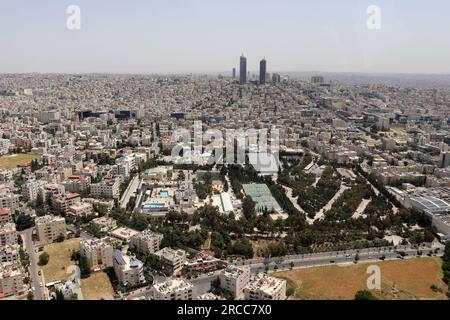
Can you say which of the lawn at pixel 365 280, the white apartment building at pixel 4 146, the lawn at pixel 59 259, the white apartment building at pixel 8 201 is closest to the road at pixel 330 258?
the lawn at pixel 365 280

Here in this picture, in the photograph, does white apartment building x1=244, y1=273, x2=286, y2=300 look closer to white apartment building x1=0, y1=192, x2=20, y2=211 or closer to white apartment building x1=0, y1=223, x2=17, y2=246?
white apartment building x1=0, y1=223, x2=17, y2=246

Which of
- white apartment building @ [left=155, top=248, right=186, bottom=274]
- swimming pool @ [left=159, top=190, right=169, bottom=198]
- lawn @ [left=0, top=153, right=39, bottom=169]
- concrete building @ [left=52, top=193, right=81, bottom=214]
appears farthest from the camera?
lawn @ [left=0, top=153, right=39, bottom=169]

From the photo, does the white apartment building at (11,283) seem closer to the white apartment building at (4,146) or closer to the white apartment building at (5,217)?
the white apartment building at (5,217)

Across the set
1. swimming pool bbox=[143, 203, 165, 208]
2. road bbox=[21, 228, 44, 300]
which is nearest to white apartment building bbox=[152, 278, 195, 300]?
road bbox=[21, 228, 44, 300]

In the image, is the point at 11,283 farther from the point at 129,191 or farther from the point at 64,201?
the point at 129,191

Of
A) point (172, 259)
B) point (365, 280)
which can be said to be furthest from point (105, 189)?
point (365, 280)

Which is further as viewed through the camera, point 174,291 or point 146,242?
point 146,242
